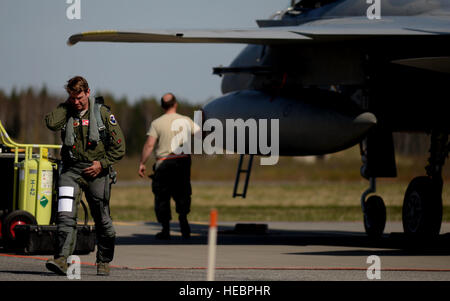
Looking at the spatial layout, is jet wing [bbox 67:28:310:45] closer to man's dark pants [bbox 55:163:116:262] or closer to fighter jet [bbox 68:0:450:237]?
fighter jet [bbox 68:0:450:237]

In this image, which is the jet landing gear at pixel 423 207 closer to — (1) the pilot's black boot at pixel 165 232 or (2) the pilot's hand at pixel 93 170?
(1) the pilot's black boot at pixel 165 232

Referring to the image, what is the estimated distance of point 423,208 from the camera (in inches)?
523

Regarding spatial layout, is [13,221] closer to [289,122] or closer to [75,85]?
[75,85]

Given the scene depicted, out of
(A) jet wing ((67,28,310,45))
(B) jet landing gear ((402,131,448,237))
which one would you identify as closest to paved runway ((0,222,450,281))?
(B) jet landing gear ((402,131,448,237))

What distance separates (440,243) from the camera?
12797 millimetres

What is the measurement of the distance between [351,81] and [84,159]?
4.89 metres

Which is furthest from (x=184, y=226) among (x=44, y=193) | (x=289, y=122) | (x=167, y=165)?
(x=44, y=193)

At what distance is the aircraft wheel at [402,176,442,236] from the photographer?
13.2m

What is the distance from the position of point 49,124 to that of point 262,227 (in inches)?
298

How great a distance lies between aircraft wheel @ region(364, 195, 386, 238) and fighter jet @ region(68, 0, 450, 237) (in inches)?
1.4

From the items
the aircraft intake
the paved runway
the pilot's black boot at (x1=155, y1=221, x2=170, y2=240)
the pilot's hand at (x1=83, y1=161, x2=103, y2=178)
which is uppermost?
the aircraft intake

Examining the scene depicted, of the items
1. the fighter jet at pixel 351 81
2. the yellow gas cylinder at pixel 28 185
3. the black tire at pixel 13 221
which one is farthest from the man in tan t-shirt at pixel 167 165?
the black tire at pixel 13 221

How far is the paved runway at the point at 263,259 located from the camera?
9.21 m
